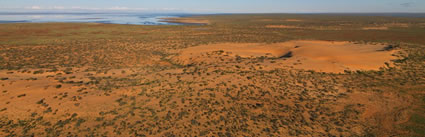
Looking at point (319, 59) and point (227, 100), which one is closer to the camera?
point (227, 100)

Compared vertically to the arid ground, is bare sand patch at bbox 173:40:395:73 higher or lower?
higher

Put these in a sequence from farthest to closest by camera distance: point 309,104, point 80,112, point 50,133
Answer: point 309,104, point 80,112, point 50,133

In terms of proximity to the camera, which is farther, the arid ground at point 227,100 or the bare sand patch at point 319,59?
the bare sand patch at point 319,59

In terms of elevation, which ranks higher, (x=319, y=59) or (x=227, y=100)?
(x=319, y=59)

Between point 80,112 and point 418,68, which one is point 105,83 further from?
point 418,68

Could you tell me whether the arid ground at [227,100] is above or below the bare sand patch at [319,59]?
below

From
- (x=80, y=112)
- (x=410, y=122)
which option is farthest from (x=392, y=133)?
(x=80, y=112)

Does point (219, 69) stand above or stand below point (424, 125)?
above

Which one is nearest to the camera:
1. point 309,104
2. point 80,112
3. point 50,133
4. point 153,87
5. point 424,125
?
point 50,133

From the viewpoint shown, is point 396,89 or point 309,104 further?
point 396,89

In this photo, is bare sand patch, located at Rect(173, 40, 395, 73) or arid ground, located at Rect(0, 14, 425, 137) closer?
arid ground, located at Rect(0, 14, 425, 137)
